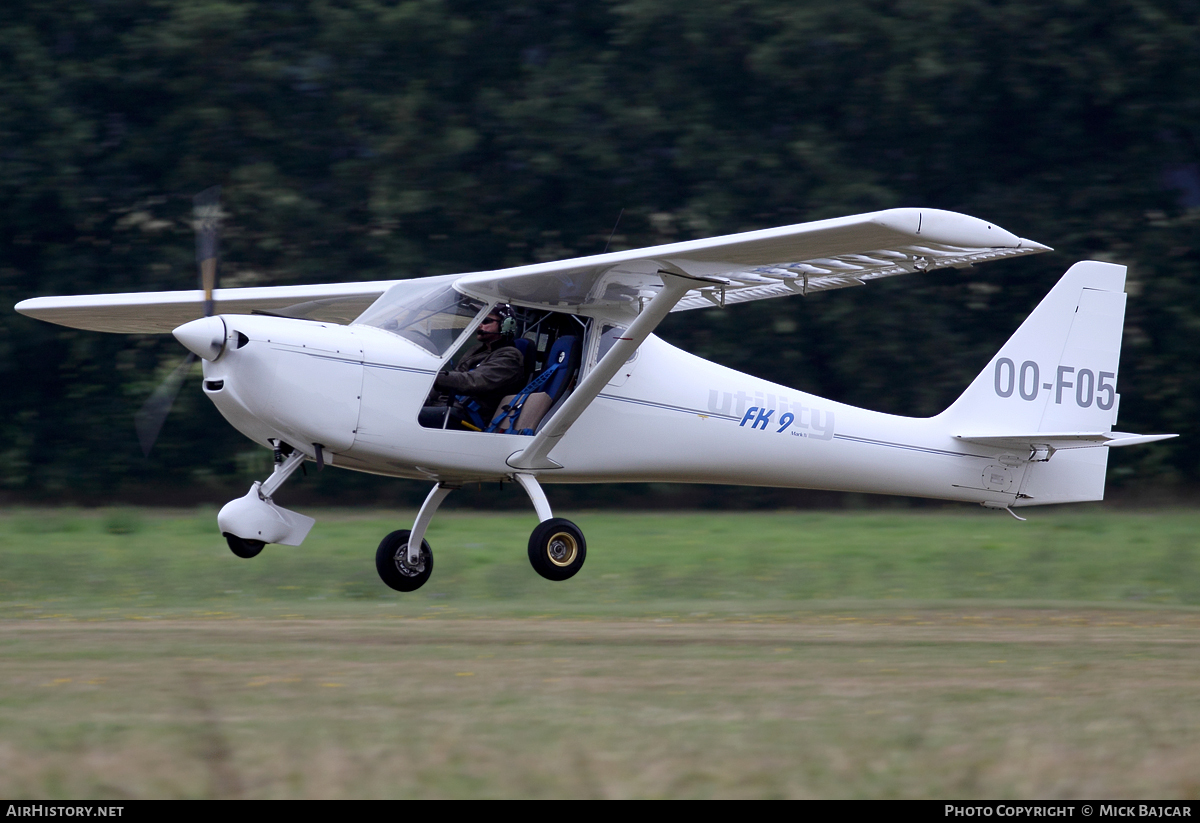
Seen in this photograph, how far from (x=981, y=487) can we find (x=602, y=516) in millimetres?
9346

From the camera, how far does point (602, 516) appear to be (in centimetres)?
2069

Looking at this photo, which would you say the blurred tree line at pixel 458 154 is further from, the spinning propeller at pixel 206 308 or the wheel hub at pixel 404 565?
the spinning propeller at pixel 206 308

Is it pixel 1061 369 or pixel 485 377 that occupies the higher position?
pixel 485 377

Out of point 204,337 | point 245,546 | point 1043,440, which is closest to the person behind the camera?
point 204,337

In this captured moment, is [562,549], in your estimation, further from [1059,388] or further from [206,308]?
[1059,388]

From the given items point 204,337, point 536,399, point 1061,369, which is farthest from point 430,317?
point 1061,369

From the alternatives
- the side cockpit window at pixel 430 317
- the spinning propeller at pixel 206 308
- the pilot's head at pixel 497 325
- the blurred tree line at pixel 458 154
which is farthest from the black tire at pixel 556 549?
the blurred tree line at pixel 458 154

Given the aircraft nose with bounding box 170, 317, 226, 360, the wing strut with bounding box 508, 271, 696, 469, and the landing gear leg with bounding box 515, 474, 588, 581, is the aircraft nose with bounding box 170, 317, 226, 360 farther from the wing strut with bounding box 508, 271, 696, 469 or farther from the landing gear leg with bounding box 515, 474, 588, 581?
the landing gear leg with bounding box 515, 474, 588, 581

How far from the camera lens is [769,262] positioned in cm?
932

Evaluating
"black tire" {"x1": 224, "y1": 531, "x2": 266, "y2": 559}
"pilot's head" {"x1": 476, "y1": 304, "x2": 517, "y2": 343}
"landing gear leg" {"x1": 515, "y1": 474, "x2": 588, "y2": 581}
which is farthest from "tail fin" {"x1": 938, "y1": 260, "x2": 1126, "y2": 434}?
"black tire" {"x1": 224, "y1": 531, "x2": 266, "y2": 559}

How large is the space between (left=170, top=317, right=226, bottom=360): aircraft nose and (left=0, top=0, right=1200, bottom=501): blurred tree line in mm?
11261

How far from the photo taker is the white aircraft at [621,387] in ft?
30.3

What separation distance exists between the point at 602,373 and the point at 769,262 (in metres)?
1.52

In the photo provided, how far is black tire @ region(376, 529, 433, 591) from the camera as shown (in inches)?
430
